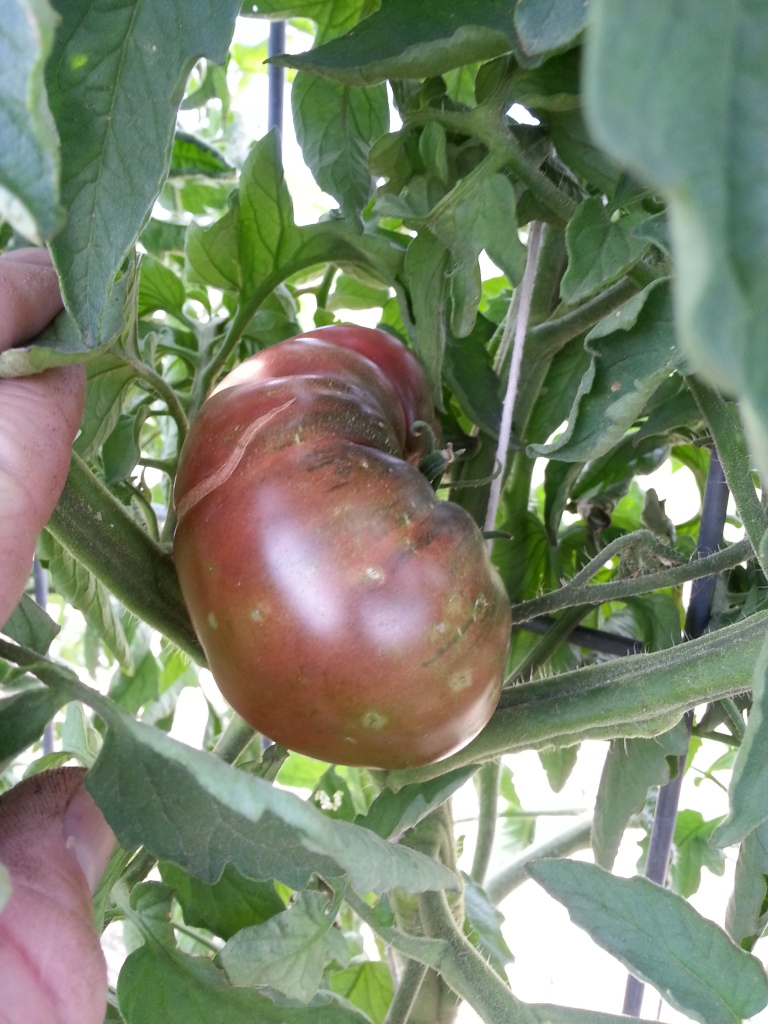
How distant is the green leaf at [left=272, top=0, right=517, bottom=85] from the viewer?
0.34 m

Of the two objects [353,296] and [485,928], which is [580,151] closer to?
[353,296]

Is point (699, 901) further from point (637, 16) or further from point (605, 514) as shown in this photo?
point (637, 16)

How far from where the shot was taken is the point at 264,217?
50 centimetres

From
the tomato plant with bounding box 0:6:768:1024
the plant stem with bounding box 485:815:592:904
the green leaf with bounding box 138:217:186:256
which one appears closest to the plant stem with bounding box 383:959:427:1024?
the tomato plant with bounding box 0:6:768:1024

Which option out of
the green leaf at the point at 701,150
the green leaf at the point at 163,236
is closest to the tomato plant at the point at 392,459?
the green leaf at the point at 701,150

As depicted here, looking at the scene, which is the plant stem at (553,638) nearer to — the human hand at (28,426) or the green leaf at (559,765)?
the green leaf at (559,765)

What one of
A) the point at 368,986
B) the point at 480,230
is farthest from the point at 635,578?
the point at 368,986

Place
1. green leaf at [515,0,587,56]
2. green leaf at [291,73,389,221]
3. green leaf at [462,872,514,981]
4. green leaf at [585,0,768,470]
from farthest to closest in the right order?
green leaf at [462,872,514,981]
green leaf at [291,73,389,221]
green leaf at [515,0,587,56]
green leaf at [585,0,768,470]

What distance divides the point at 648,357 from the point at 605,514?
0.29 m

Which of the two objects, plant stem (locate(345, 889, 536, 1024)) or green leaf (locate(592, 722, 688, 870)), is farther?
green leaf (locate(592, 722, 688, 870))

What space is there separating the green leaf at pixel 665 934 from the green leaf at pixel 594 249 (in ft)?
0.78

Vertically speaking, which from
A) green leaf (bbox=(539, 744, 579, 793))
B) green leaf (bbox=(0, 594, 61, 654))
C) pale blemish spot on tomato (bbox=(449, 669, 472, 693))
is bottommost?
green leaf (bbox=(539, 744, 579, 793))

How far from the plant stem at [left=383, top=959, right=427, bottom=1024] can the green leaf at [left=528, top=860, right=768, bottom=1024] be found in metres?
0.19

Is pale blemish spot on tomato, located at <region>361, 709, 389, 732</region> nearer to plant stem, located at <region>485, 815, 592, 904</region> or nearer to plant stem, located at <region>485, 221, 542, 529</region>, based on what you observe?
plant stem, located at <region>485, 221, 542, 529</region>
